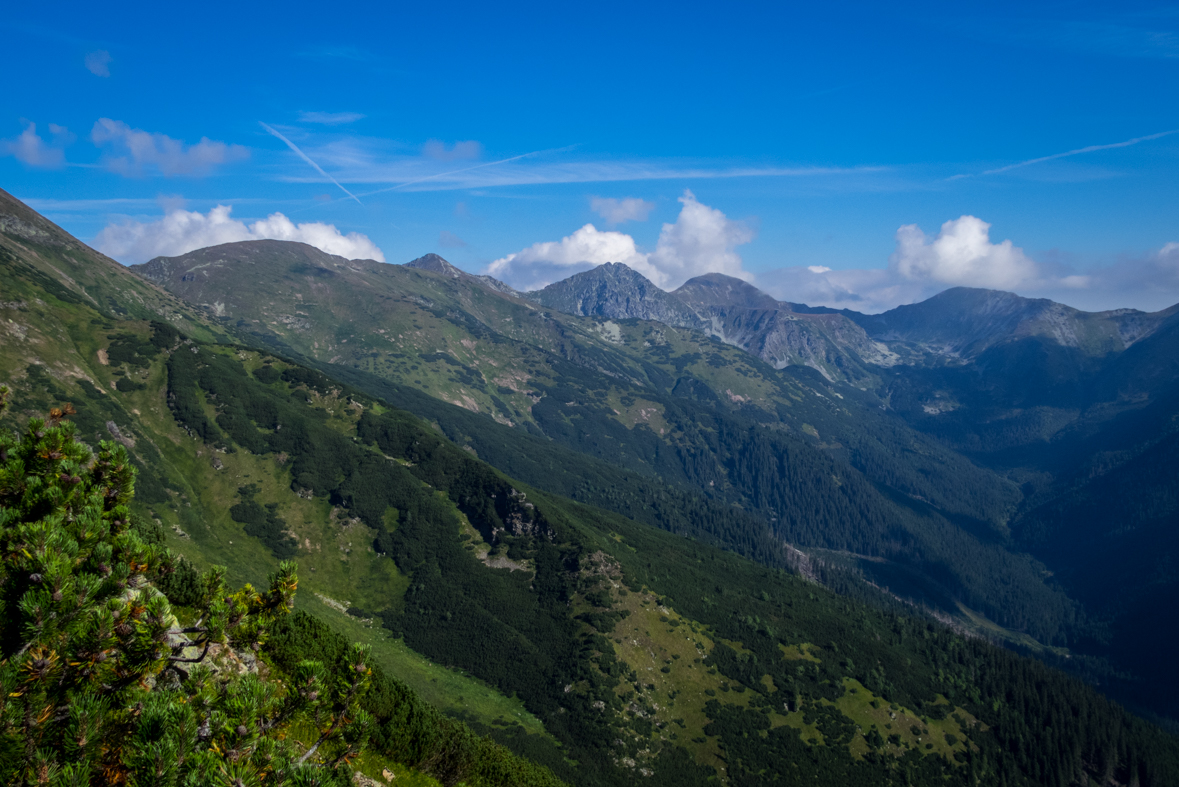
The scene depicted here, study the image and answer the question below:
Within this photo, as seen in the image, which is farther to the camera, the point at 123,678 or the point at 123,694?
the point at 123,678

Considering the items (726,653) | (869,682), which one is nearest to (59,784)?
(726,653)

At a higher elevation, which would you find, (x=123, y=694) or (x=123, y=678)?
(x=123, y=678)

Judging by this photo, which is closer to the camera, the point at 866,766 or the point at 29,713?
the point at 29,713

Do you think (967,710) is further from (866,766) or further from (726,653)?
(726,653)

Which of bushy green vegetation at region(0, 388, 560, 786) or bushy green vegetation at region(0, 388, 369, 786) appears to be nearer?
bushy green vegetation at region(0, 388, 369, 786)

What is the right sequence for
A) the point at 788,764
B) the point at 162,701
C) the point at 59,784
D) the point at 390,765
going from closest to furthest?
the point at 59,784 → the point at 162,701 → the point at 390,765 → the point at 788,764

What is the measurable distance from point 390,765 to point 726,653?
172598mm

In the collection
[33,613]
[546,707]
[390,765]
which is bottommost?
[546,707]

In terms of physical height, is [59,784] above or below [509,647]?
above

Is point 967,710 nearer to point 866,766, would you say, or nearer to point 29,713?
point 866,766

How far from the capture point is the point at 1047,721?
199 metres

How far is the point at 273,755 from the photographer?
642 inches

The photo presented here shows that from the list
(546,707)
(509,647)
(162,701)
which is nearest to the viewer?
(162,701)

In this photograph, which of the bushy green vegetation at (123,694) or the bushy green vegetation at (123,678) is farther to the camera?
the bushy green vegetation at (123,678)
